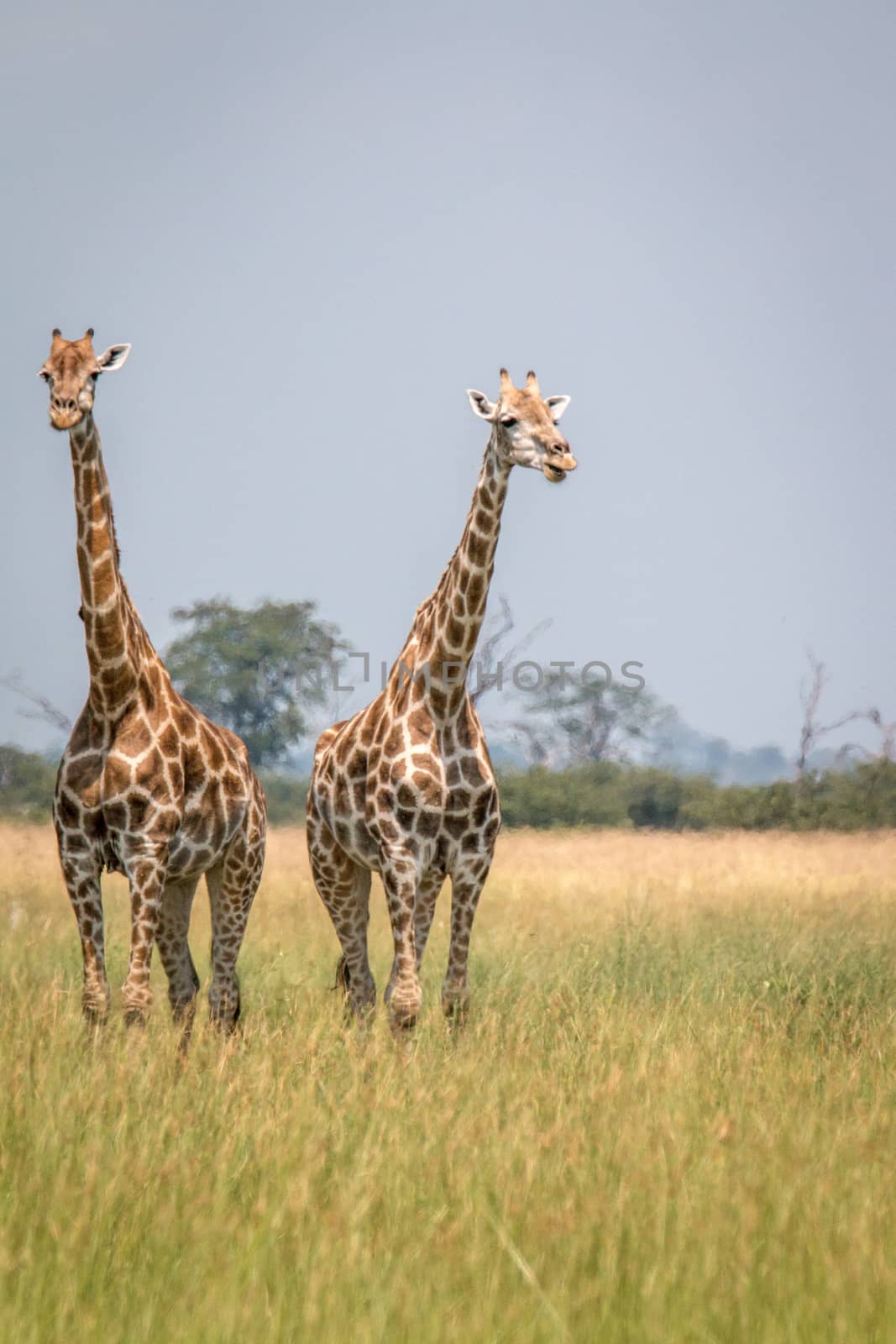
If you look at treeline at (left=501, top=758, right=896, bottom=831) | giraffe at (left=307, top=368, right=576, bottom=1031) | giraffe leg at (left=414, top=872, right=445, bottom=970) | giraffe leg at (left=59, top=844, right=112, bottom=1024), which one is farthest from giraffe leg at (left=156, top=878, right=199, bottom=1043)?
treeline at (left=501, top=758, right=896, bottom=831)

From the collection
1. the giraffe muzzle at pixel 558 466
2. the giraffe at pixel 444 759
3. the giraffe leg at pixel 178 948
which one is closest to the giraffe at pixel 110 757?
the giraffe leg at pixel 178 948

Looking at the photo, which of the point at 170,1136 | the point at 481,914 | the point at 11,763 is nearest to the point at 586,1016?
the point at 170,1136

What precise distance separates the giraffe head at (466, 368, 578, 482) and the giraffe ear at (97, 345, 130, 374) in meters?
1.70

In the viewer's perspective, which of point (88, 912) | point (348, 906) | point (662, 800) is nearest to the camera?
point (88, 912)

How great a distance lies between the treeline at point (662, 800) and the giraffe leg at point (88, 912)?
857 inches

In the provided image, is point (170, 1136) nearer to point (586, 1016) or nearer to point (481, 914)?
point (586, 1016)

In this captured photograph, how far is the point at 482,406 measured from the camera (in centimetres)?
800

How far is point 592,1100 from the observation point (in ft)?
20.9

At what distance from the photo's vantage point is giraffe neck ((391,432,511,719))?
26.9 feet

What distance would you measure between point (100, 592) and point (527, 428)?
2.24 metres

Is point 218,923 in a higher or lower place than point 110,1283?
higher

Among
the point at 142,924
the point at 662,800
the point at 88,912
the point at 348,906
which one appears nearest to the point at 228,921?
the point at 348,906

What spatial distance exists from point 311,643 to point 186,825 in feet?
131

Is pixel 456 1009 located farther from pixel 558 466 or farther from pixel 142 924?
pixel 558 466
